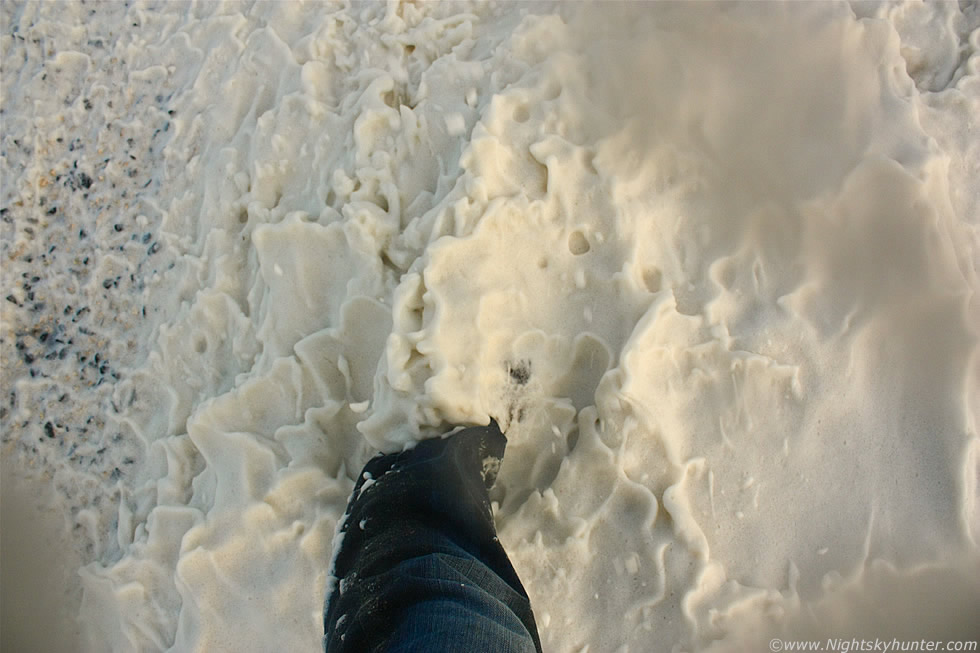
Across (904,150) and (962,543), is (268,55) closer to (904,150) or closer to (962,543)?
(904,150)

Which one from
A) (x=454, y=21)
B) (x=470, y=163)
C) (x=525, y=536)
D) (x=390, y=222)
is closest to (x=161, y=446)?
(x=390, y=222)

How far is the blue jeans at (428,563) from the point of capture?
1.04 m

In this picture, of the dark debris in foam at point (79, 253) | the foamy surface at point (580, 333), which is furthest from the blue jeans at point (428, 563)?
the dark debris in foam at point (79, 253)

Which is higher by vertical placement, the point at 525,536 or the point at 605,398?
the point at 605,398

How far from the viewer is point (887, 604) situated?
1220mm

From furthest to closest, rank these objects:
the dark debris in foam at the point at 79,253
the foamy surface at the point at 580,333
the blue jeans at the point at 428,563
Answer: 1. the dark debris in foam at the point at 79,253
2. the foamy surface at the point at 580,333
3. the blue jeans at the point at 428,563

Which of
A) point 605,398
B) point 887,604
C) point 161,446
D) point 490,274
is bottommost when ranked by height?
point 887,604

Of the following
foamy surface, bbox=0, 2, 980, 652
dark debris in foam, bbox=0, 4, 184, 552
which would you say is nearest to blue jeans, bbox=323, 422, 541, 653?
foamy surface, bbox=0, 2, 980, 652

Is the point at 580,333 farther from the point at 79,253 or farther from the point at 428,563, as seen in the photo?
the point at 79,253

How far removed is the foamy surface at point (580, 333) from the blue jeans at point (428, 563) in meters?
0.09

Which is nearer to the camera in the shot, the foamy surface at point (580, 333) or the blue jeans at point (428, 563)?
the blue jeans at point (428, 563)

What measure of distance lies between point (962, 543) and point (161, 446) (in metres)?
1.85

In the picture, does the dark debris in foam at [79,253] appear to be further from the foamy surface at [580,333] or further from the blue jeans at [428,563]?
the blue jeans at [428,563]

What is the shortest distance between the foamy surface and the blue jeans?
0.09 meters
